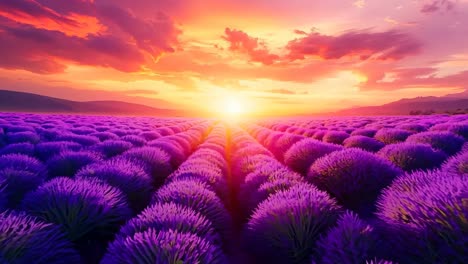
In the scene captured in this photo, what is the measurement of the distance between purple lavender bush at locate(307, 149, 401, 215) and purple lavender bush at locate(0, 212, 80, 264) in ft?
13.0

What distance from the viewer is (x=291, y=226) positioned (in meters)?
3.22

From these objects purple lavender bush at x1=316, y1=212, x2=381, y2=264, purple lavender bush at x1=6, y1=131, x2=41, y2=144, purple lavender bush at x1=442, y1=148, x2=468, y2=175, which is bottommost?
purple lavender bush at x1=6, y1=131, x2=41, y2=144

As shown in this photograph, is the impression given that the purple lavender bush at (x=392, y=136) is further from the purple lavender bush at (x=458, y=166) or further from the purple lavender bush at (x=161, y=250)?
the purple lavender bush at (x=161, y=250)

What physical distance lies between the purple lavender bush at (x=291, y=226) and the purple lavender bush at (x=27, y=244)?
186cm

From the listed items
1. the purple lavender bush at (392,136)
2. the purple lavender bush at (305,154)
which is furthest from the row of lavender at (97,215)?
the purple lavender bush at (392,136)

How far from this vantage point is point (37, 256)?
246 cm

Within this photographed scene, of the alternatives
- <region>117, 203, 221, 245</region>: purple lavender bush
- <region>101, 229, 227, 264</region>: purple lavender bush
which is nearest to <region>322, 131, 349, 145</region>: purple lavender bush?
<region>117, 203, 221, 245</region>: purple lavender bush

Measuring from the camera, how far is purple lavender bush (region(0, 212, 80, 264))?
7.55ft

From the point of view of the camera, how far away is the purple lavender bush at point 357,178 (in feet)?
16.7

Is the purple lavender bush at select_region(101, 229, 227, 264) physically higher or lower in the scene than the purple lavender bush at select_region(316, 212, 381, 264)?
higher

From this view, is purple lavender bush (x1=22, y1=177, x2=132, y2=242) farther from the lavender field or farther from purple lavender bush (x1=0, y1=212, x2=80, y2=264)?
purple lavender bush (x1=0, y1=212, x2=80, y2=264)

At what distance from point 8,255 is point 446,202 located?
308 centimetres

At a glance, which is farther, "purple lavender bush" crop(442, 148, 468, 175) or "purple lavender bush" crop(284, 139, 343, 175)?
"purple lavender bush" crop(284, 139, 343, 175)

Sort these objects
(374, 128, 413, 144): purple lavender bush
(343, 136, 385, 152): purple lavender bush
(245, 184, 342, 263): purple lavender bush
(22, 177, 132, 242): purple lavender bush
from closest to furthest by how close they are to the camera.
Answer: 1. (245, 184, 342, 263): purple lavender bush
2. (22, 177, 132, 242): purple lavender bush
3. (343, 136, 385, 152): purple lavender bush
4. (374, 128, 413, 144): purple lavender bush
